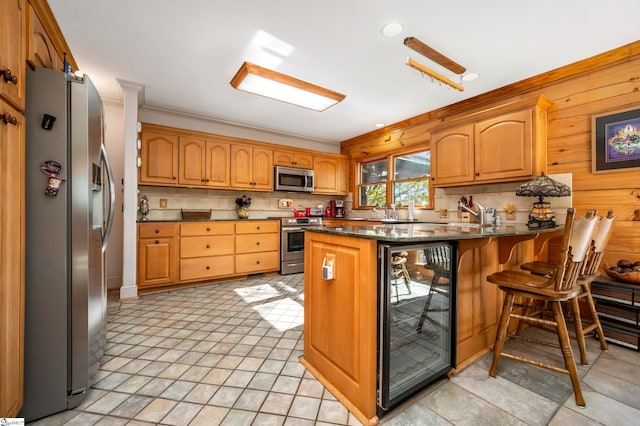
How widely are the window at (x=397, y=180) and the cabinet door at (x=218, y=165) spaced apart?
2530 millimetres

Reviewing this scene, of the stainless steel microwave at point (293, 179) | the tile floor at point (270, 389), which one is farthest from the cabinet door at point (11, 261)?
the stainless steel microwave at point (293, 179)

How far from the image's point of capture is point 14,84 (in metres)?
1.19

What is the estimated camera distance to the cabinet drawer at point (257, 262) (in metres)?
4.00

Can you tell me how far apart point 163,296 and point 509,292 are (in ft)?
11.6

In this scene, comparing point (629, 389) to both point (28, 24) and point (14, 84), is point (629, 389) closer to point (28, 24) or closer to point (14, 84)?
point (14, 84)

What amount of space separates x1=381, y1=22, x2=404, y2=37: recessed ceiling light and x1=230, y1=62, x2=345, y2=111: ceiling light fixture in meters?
0.90

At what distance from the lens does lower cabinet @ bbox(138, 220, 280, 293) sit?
3.35 m

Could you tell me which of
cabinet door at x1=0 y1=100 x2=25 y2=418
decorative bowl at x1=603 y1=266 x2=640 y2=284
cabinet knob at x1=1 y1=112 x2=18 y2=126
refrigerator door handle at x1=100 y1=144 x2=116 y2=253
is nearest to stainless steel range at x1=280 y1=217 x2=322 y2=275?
refrigerator door handle at x1=100 y1=144 x2=116 y2=253

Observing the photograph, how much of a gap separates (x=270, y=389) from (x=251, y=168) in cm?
335

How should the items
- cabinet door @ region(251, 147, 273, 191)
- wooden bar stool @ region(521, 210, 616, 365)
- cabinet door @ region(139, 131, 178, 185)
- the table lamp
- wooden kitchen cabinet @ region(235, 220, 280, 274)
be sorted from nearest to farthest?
wooden bar stool @ region(521, 210, 616, 365)
the table lamp
cabinet door @ region(139, 131, 178, 185)
wooden kitchen cabinet @ region(235, 220, 280, 274)
cabinet door @ region(251, 147, 273, 191)

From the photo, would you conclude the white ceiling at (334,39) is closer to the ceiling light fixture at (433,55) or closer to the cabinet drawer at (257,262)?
the ceiling light fixture at (433,55)

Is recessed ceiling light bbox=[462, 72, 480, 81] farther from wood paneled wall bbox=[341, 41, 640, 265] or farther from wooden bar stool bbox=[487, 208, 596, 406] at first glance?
wooden bar stool bbox=[487, 208, 596, 406]

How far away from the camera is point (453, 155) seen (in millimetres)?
3350

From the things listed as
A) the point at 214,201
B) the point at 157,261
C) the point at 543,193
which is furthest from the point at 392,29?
the point at 157,261
